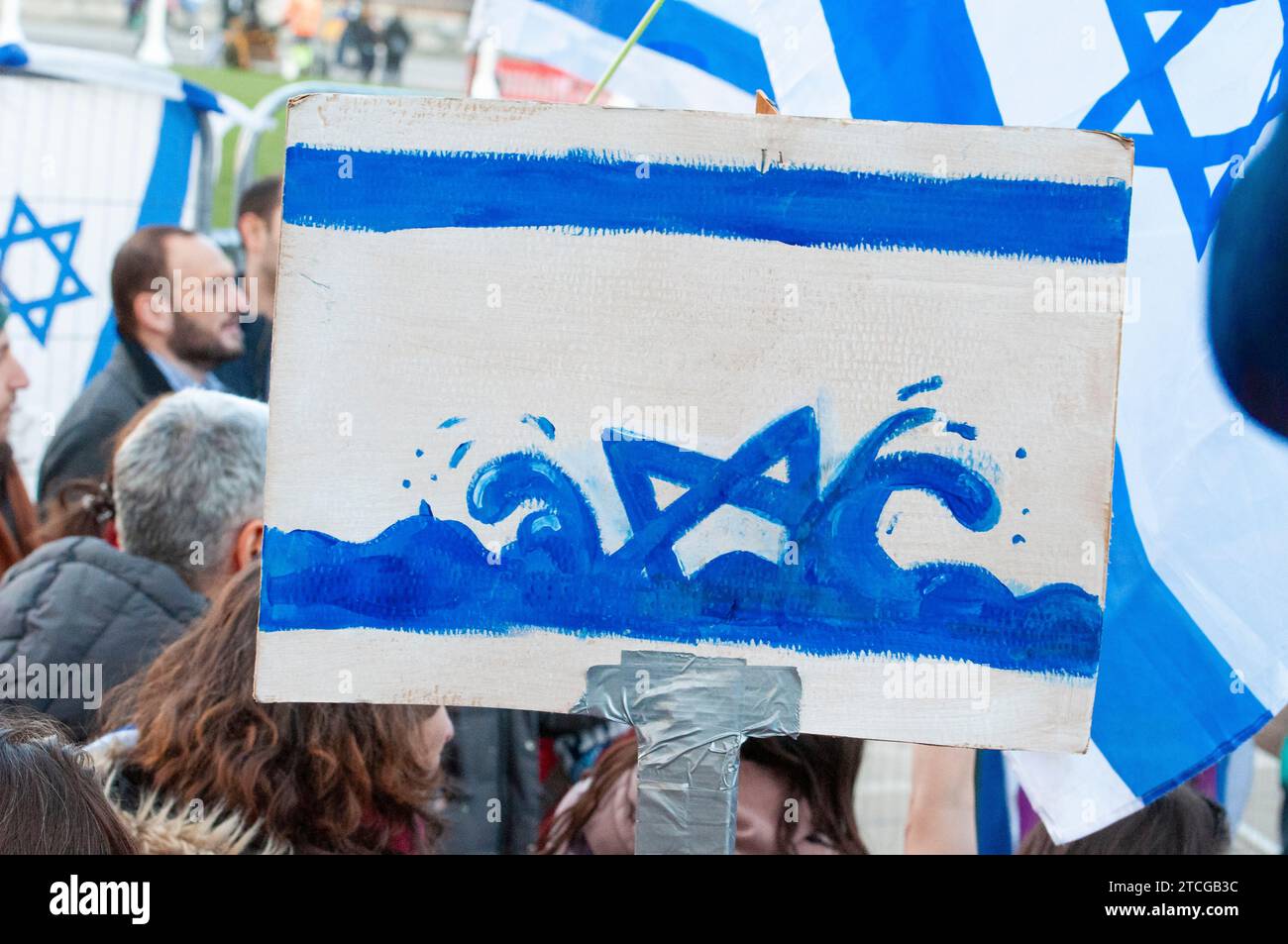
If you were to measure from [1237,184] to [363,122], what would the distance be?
4.08 ft

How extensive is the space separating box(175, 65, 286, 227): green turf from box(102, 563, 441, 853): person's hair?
2891 mm

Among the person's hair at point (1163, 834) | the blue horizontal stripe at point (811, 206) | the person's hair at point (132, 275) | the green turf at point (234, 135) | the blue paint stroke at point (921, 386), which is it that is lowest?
the person's hair at point (1163, 834)

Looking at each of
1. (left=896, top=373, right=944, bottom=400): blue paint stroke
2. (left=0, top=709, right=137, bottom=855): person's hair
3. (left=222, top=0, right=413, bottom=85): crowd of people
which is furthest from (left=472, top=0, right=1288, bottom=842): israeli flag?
(left=222, top=0, right=413, bottom=85): crowd of people

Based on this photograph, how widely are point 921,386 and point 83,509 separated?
2.10 m

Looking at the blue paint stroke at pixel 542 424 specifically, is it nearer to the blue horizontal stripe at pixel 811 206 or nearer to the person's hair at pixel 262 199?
the blue horizontal stripe at pixel 811 206

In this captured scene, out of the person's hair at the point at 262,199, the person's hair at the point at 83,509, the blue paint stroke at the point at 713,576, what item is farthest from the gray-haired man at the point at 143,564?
the person's hair at the point at 262,199

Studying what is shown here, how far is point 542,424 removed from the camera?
141 cm

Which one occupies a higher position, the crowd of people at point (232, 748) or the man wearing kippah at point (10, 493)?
the man wearing kippah at point (10, 493)

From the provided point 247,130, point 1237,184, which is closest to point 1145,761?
point 1237,184

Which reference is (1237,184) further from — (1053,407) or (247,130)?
(247,130)

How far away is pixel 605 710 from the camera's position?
1408mm

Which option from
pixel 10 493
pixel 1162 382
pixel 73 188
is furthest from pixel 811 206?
pixel 73 188

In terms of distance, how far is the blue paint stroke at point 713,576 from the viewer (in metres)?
1.41

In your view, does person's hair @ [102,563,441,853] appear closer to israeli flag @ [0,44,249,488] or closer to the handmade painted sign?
the handmade painted sign
